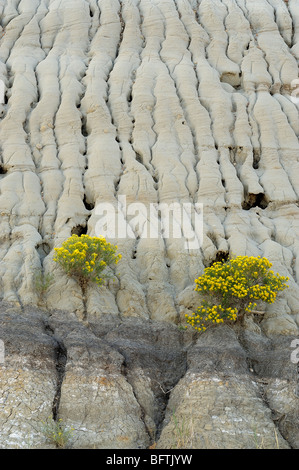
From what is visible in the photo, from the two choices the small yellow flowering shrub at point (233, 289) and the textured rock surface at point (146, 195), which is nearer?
the textured rock surface at point (146, 195)

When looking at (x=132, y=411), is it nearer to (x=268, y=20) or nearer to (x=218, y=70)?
(x=218, y=70)

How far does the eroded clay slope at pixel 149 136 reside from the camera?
13430mm

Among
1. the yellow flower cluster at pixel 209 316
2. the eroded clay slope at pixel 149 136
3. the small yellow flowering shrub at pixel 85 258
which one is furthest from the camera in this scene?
the eroded clay slope at pixel 149 136

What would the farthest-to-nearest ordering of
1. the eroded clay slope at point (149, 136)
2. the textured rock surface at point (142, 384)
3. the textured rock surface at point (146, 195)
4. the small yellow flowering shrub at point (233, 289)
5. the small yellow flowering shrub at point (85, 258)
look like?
the eroded clay slope at point (149, 136) < the small yellow flowering shrub at point (85, 258) < the small yellow flowering shrub at point (233, 289) < the textured rock surface at point (146, 195) < the textured rock surface at point (142, 384)

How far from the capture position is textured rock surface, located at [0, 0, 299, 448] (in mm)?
10258

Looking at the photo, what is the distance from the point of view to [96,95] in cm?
1778

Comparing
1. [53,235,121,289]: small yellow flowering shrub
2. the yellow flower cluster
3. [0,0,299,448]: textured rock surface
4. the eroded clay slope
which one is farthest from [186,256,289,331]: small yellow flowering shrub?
[53,235,121,289]: small yellow flowering shrub

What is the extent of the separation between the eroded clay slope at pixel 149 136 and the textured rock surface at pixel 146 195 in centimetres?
6

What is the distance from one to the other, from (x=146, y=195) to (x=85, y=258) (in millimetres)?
3619

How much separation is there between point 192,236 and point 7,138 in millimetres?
6911

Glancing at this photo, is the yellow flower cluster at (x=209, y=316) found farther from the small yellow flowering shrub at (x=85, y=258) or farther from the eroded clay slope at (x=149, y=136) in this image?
the small yellow flowering shrub at (x=85, y=258)

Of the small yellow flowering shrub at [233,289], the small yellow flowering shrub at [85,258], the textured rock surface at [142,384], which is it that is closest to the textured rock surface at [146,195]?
the textured rock surface at [142,384]
